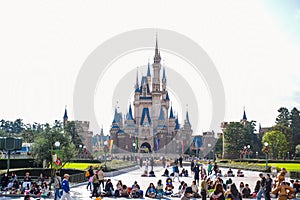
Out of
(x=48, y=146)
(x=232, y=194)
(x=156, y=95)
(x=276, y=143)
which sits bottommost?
(x=232, y=194)

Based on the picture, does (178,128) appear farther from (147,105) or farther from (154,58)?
(154,58)

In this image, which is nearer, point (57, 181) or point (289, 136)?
point (57, 181)

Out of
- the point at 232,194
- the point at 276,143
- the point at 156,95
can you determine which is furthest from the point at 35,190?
the point at 156,95

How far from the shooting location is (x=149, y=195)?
66.3ft

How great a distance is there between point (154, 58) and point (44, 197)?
10030 cm

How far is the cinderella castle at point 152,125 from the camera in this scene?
10588cm

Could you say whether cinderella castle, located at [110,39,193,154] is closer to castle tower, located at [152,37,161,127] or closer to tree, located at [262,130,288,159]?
castle tower, located at [152,37,161,127]

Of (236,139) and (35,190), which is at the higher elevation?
(236,139)

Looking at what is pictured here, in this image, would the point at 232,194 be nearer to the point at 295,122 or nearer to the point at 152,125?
the point at 295,122

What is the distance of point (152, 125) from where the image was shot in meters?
109

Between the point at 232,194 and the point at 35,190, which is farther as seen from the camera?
the point at 35,190

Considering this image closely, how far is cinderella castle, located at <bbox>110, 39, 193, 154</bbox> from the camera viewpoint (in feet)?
347

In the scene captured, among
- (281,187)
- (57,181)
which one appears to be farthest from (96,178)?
(281,187)

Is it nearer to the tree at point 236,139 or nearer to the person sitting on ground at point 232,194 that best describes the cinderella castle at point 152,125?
the tree at point 236,139
